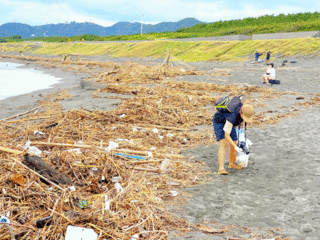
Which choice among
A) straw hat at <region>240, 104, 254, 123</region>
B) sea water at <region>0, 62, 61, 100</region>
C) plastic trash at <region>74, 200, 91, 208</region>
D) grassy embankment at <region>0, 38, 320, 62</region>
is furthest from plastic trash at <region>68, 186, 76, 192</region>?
grassy embankment at <region>0, 38, 320, 62</region>

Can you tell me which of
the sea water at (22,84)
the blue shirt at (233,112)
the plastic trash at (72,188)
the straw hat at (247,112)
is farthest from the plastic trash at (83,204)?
the sea water at (22,84)

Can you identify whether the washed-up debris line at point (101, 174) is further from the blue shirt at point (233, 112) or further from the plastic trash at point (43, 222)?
the blue shirt at point (233, 112)

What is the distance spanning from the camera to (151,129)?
296 inches

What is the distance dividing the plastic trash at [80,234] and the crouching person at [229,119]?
103 inches

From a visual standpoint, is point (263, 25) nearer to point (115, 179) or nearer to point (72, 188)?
point (115, 179)

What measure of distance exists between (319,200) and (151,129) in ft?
14.1

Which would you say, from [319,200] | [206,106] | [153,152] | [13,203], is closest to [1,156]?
[13,203]

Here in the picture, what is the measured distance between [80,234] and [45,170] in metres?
1.37

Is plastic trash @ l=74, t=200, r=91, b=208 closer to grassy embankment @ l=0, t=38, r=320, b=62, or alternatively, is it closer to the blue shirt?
the blue shirt

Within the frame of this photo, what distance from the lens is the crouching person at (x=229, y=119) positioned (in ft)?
15.1

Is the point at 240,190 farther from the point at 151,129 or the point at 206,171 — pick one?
Result: the point at 151,129

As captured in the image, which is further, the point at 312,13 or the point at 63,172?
the point at 312,13

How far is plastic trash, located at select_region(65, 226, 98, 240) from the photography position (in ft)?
10.4

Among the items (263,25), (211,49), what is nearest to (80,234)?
(211,49)
